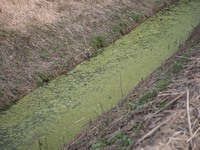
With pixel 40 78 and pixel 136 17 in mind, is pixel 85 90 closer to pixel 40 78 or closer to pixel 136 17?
pixel 40 78

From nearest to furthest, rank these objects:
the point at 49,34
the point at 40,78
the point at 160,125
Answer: the point at 160,125 < the point at 40,78 < the point at 49,34

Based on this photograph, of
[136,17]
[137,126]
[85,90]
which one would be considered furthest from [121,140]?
[136,17]

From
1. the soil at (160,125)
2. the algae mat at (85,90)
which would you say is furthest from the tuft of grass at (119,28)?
the soil at (160,125)

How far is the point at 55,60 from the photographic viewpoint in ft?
23.0

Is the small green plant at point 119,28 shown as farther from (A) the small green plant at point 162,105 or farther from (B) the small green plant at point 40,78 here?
(A) the small green plant at point 162,105

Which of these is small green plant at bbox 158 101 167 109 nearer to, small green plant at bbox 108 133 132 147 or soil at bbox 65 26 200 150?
soil at bbox 65 26 200 150

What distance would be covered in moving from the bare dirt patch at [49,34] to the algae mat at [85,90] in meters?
0.23

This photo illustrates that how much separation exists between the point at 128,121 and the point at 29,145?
2.06m

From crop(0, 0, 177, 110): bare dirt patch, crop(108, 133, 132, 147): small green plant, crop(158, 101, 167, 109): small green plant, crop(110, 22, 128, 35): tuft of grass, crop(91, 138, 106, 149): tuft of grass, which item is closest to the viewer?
crop(108, 133, 132, 147): small green plant

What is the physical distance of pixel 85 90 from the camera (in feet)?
20.4

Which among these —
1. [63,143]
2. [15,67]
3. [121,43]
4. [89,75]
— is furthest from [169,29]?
[63,143]

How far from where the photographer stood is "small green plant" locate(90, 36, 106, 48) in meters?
7.76

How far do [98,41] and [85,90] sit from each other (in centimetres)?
195

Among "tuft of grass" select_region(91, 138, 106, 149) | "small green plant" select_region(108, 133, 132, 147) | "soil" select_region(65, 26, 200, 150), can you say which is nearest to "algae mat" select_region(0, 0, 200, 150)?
"soil" select_region(65, 26, 200, 150)
